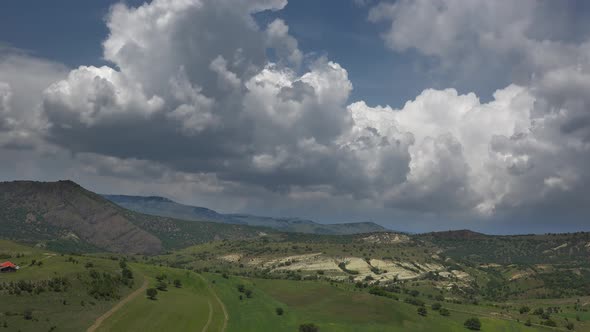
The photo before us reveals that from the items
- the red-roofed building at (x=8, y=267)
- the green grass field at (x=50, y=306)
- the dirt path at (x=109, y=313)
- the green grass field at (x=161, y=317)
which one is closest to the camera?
the green grass field at (x=50, y=306)

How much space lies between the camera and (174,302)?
652 feet

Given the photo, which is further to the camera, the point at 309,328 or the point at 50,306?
the point at 309,328

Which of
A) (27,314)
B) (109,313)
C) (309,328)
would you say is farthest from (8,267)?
(309,328)

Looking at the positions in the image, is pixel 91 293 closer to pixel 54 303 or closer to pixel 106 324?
pixel 54 303

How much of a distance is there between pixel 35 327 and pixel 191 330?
→ 46.8 m

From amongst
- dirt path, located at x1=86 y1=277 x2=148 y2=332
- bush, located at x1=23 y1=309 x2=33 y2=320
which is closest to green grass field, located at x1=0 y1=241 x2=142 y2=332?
bush, located at x1=23 y1=309 x2=33 y2=320

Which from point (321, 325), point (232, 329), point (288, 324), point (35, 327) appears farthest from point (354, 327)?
point (35, 327)

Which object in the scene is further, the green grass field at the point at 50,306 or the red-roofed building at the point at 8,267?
the red-roofed building at the point at 8,267

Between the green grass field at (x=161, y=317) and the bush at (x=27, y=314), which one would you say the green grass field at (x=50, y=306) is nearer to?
the bush at (x=27, y=314)

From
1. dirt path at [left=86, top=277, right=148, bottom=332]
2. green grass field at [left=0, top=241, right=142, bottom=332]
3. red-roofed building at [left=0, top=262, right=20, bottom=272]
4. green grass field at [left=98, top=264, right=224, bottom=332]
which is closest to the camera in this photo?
green grass field at [left=0, top=241, right=142, bottom=332]

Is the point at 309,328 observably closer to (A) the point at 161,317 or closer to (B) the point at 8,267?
(A) the point at 161,317

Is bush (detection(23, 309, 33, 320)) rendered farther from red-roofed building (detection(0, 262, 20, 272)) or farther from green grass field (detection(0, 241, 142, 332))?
red-roofed building (detection(0, 262, 20, 272))

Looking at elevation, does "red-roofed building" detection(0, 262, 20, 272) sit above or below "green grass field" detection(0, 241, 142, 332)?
above

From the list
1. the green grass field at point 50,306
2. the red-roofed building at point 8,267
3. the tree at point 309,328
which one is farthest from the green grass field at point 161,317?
the red-roofed building at point 8,267
